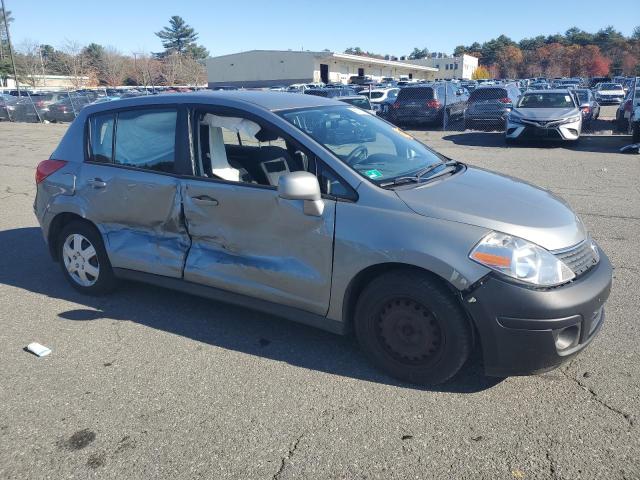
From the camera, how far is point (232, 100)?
149 inches

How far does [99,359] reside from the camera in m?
3.56

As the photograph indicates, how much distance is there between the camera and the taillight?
4.57 m

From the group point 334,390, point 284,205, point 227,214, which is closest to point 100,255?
point 227,214

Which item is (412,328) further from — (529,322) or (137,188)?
(137,188)

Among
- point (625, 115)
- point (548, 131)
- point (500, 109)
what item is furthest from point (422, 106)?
point (625, 115)

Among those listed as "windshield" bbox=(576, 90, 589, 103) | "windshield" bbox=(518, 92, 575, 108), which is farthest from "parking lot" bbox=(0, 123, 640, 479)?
"windshield" bbox=(576, 90, 589, 103)

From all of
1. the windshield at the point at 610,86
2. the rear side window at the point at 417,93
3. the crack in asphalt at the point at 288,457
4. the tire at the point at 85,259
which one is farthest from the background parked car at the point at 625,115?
the windshield at the point at 610,86

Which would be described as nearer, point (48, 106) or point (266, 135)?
point (266, 135)

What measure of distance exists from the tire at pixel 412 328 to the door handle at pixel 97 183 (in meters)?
2.44


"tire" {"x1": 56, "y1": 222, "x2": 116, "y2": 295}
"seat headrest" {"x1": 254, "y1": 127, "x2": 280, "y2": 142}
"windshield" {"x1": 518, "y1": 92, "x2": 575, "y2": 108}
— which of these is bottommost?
"tire" {"x1": 56, "y1": 222, "x2": 116, "y2": 295}

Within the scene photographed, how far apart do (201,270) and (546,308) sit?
92.5 inches

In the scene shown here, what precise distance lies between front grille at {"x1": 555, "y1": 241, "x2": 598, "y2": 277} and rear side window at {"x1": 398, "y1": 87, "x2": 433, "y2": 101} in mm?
16766

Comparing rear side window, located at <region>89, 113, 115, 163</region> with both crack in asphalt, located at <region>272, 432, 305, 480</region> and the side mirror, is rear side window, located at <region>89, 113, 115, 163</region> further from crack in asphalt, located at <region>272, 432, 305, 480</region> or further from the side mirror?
crack in asphalt, located at <region>272, 432, 305, 480</region>

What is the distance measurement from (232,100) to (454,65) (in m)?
111
